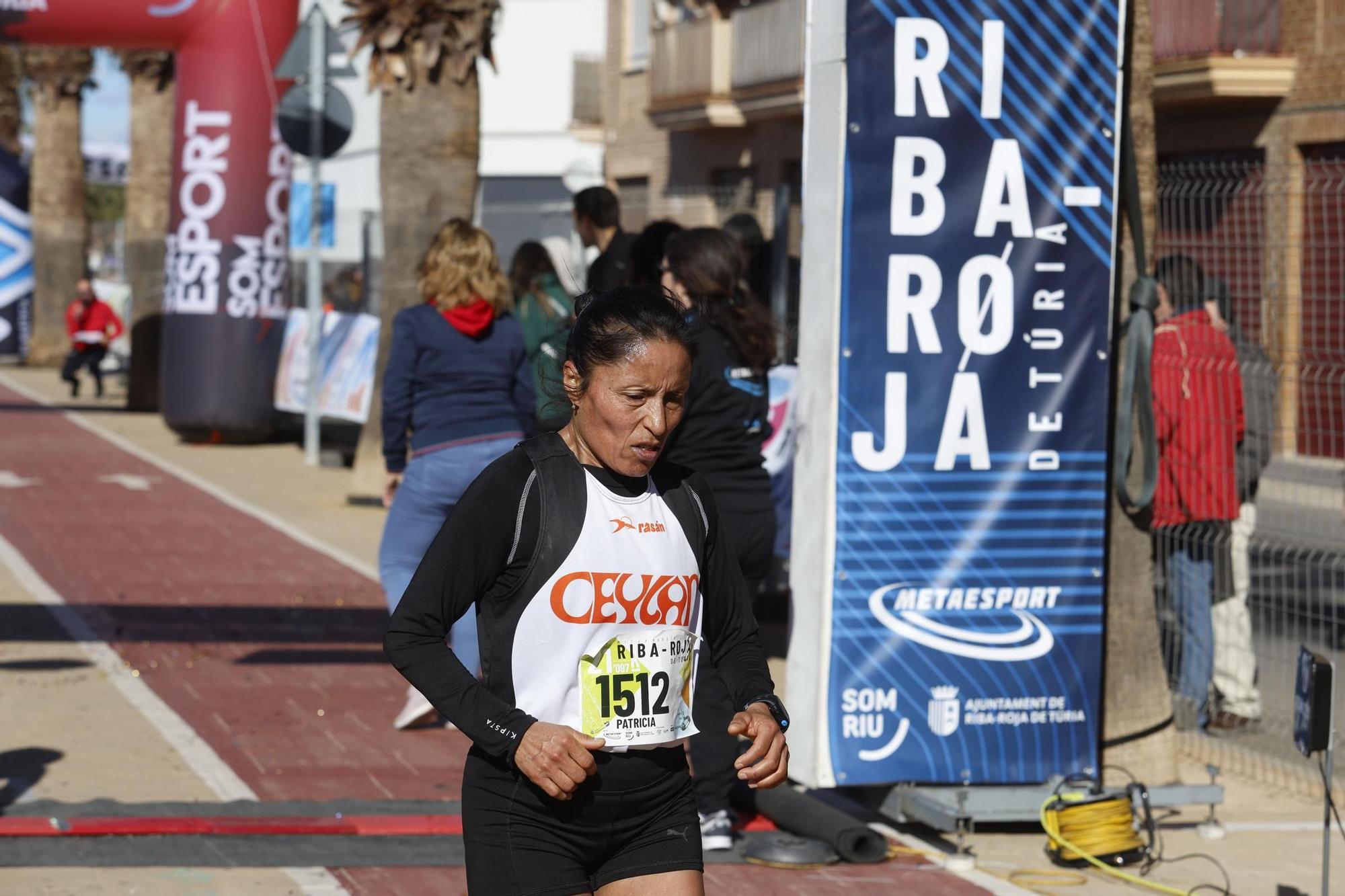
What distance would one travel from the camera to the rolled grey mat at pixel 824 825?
21.0 feet

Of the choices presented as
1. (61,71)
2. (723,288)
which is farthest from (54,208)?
(723,288)

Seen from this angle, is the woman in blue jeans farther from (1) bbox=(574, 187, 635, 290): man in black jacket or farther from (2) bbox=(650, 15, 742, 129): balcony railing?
(2) bbox=(650, 15, 742, 129): balcony railing

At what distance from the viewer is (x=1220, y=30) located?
24.0 metres

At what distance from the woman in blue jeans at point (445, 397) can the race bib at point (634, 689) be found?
13.3ft

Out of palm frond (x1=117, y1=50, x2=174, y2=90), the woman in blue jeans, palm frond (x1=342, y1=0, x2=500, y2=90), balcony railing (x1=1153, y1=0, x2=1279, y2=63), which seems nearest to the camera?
the woman in blue jeans

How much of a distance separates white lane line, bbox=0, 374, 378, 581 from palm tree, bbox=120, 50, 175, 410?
113 centimetres

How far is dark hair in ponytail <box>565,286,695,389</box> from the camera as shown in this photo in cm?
364

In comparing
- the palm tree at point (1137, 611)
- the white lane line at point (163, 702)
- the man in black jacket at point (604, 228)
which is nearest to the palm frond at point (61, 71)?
the white lane line at point (163, 702)

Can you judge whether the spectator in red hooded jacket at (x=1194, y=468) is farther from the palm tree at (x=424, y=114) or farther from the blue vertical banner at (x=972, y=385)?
the palm tree at (x=424, y=114)

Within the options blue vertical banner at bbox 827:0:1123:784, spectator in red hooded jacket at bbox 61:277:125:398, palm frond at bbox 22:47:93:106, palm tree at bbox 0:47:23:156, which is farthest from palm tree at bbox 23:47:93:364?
blue vertical banner at bbox 827:0:1123:784

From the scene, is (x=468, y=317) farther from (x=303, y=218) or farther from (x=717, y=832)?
(x=303, y=218)

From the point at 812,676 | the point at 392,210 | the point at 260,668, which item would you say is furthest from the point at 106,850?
the point at 392,210

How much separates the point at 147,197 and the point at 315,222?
962 cm

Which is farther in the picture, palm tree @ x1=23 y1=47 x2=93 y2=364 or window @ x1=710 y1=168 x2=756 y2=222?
palm tree @ x1=23 y1=47 x2=93 y2=364
